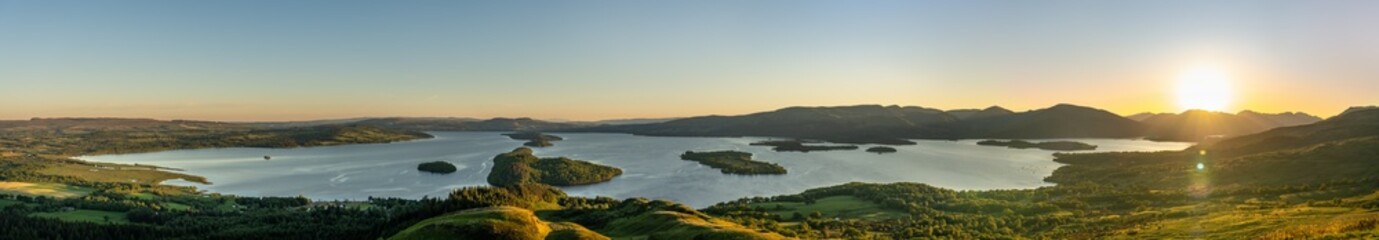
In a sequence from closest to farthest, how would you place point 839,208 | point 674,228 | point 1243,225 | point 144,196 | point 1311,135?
point 1243,225, point 674,228, point 839,208, point 144,196, point 1311,135

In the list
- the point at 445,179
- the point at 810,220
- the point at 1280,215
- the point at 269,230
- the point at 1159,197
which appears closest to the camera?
the point at 1280,215

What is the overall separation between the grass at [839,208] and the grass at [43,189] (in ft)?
461

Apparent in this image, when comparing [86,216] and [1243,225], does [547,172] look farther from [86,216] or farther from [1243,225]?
[1243,225]

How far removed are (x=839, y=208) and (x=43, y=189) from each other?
526ft

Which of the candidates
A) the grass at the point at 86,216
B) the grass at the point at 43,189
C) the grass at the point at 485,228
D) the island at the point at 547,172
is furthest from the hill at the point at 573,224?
the grass at the point at 43,189

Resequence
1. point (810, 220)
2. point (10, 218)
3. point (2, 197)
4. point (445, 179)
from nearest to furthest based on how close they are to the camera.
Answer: point (810, 220) < point (10, 218) < point (2, 197) < point (445, 179)

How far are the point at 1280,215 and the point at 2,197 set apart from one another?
187 metres

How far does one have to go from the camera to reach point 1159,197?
91438 millimetres

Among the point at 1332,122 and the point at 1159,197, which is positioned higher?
the point at 1332,122

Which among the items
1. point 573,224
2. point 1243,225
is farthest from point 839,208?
point 1243,225

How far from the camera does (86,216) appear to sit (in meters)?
116

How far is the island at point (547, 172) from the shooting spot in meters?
166

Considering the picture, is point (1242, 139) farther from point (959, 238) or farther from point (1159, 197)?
point (959, 238)

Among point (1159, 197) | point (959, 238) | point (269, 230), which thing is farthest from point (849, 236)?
point (269, 230)
